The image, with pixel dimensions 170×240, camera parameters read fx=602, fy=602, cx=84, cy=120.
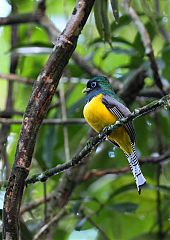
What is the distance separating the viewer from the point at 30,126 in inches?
70.7

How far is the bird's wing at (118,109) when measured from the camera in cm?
270

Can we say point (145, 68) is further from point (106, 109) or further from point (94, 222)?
point (94, 222)

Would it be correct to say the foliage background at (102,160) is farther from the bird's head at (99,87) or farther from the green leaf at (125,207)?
the bird's head at (99,87)

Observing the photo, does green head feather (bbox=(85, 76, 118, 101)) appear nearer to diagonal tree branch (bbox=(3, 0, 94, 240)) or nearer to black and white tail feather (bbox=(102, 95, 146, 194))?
black and white tail feather (bbox=(102, 95, 146, 194))

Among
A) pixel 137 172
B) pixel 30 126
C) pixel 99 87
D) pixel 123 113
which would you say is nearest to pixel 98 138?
pixel 30 126

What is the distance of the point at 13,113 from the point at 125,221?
1.04 meters

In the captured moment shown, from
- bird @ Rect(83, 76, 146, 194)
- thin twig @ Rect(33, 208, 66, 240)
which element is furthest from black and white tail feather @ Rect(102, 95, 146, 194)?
thin twig @ Rect(33, 208, 66, 240)

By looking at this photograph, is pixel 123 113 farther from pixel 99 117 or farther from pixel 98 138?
pixel 98 138

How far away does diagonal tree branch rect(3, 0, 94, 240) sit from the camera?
5.75ft

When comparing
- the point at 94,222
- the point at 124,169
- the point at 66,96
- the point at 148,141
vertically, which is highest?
the point at 66,96

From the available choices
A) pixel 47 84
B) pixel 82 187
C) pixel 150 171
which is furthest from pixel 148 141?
pixel 47 84

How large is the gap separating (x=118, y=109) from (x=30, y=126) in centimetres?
104

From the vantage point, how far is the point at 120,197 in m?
4.07

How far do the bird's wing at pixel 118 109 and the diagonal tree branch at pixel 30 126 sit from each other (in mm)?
844
